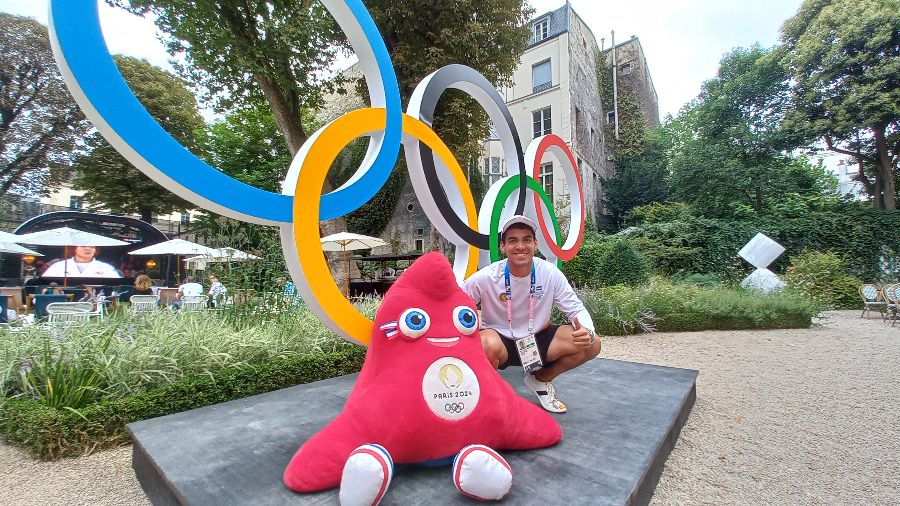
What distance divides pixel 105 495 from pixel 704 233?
18.1 m

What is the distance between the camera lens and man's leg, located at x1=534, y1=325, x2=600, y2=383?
2.98 meters

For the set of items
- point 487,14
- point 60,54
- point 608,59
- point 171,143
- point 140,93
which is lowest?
point 171,143

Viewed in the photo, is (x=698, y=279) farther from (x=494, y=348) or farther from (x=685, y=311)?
(x=494, y=348)

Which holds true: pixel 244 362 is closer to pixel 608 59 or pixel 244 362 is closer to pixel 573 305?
pixel 573 305

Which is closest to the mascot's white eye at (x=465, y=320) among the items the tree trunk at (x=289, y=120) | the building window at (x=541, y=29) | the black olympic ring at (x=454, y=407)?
the black olympic ring at (x=454, y=407)

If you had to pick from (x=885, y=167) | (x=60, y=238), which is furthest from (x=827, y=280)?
(x=60, y=238)

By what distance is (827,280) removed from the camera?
42.5 feet

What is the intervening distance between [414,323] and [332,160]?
128 cm

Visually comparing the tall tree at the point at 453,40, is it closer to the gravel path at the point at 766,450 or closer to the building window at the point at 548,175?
the building window at the point at 548,175

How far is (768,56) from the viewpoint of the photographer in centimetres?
1820

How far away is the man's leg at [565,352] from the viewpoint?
2.98 m

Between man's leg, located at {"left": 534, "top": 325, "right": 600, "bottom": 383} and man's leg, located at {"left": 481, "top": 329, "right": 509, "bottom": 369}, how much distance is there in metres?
0.34

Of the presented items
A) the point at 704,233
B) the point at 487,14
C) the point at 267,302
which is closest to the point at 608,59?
the point at 704,233

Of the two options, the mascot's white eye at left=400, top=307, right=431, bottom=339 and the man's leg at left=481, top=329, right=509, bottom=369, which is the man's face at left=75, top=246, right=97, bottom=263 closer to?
the man's leg at left=481, top=329, right=509, bottom=369
